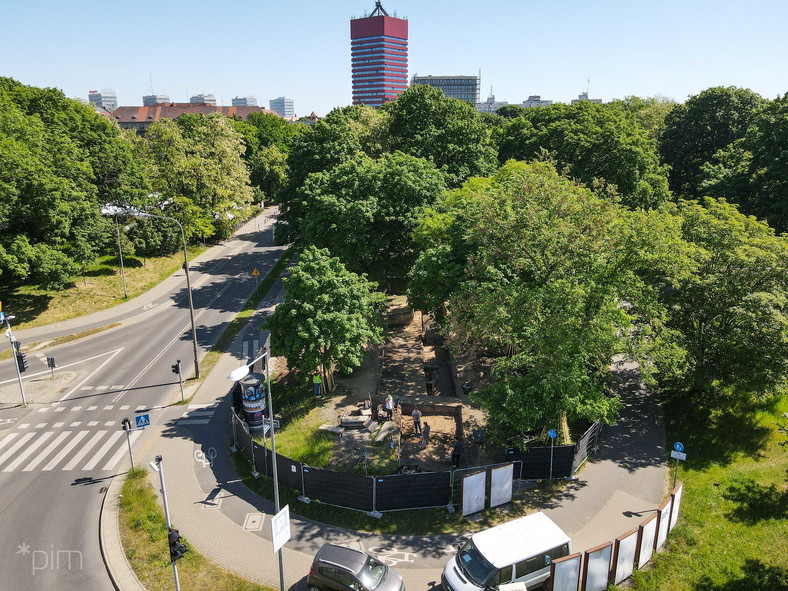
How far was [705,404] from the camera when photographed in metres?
23.2

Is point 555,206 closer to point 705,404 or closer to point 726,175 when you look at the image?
point 705,404

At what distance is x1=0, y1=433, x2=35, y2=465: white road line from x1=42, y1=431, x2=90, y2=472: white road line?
6.56ft

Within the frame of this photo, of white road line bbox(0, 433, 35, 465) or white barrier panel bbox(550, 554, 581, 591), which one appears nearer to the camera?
white barrier panel bbox(550, 554, 581, 591)

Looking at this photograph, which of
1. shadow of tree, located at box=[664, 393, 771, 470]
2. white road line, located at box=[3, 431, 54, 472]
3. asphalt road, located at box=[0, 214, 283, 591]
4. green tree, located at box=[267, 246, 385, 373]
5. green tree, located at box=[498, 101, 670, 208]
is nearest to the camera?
asphalt road, located at box=[0, 214, 283, 591]

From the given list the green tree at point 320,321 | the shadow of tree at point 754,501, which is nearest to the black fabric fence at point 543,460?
the shadow of tree at point 754,501

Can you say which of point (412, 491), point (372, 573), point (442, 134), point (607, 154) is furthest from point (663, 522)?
point (442, 134)

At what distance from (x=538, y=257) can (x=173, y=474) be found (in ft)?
57.3

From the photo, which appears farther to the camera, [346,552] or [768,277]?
[768,277]

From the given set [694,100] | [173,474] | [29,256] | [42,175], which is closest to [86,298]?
[29,256]

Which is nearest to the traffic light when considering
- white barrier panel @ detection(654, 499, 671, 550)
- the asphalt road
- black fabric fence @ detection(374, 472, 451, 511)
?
the asphalt road

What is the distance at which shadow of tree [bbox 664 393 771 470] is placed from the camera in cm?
2075

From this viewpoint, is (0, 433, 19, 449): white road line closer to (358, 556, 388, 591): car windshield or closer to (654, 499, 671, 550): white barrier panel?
(358, 556, 388, 591): car windshield

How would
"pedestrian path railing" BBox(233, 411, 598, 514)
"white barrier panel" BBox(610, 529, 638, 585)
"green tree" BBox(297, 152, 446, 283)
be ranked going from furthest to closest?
"green tree" BBox(297, 152, 446, 283)
"pedestrian path railing" BBox(233, 411, 598, 514)
"white barrier panel" BBox(610, 529, 638, 585)

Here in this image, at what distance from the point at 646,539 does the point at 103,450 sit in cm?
2146
